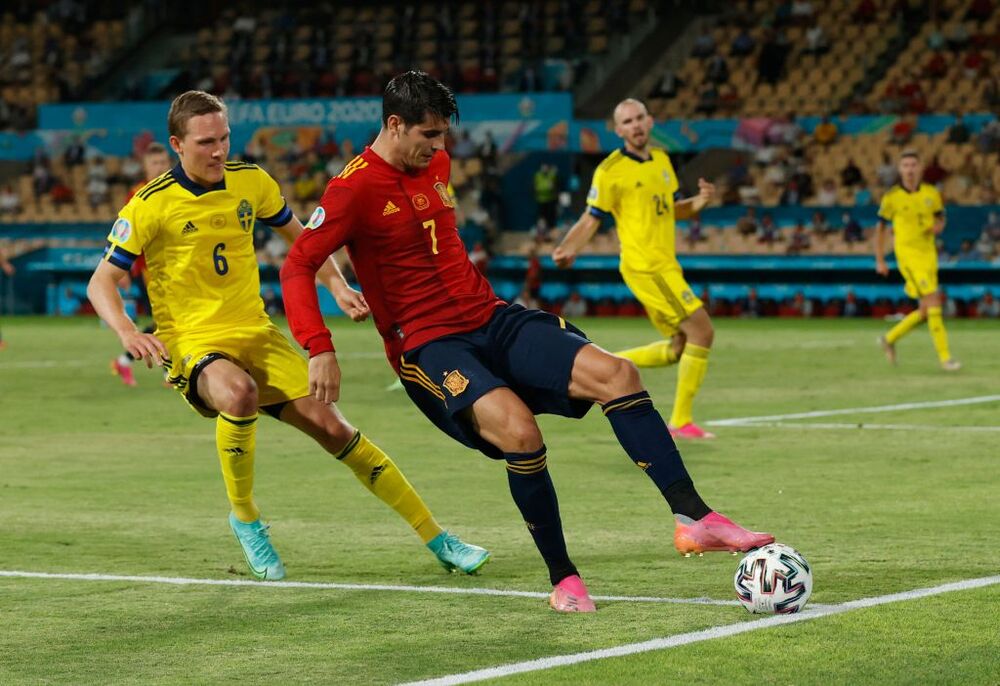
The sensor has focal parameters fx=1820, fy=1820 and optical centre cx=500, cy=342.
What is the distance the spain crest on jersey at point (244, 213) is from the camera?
806 cm

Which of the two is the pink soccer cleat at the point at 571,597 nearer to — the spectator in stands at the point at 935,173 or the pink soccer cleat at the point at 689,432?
the pink soccer cleat at the point at 689,432

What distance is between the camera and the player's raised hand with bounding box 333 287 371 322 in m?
7.23

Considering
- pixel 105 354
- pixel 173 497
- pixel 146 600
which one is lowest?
pixel 105 354

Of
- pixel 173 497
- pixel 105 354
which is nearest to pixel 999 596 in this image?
pixel 173 497

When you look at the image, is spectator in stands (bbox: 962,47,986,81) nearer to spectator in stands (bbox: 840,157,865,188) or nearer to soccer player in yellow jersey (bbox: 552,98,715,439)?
spectator in stands (bbox: 840,157,865,188)

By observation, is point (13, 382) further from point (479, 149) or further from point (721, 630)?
point (479, 149)

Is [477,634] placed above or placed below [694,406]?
above

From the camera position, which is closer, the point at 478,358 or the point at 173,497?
the point at 478,358

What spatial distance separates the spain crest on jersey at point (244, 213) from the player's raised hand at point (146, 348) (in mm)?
945

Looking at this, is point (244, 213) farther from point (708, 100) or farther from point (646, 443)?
point (708, 100)

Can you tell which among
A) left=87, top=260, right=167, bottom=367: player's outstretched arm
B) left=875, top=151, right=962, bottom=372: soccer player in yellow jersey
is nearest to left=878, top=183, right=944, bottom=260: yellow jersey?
left=875, top=151, right=962, bottom=372: soccer player in yellow jersey

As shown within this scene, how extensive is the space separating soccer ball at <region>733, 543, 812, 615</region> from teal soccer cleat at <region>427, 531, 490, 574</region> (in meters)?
1.38

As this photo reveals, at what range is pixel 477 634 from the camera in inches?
239

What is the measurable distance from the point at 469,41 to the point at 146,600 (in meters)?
36.3
